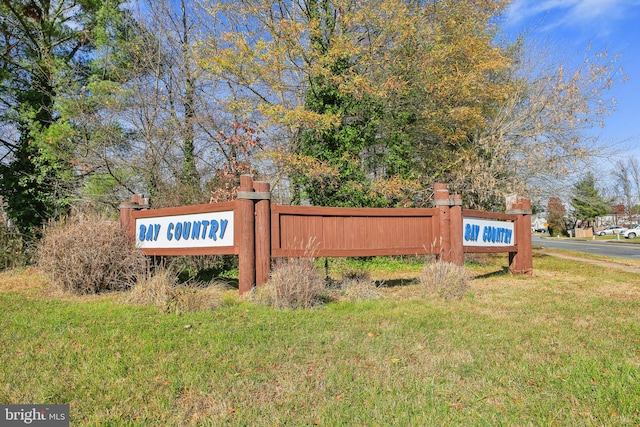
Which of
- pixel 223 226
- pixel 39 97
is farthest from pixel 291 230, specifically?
pixel 39 97

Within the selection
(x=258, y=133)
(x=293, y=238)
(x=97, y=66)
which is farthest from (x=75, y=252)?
(x=97, y=66)

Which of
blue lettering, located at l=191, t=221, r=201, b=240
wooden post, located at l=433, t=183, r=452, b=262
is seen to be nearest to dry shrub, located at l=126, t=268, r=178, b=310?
blue lettering, located at l=191, t=221, r=201, b=240

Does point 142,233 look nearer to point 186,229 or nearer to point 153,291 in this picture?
point 186,229

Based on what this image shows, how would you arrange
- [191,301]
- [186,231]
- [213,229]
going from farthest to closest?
[186,231]
[213,229]
[191,301]

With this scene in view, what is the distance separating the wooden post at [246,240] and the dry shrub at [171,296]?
59cm

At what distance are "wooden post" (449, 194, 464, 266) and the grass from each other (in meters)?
2.27

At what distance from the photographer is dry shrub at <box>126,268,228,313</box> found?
614 centimetres

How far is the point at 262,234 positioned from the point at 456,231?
3995 mm

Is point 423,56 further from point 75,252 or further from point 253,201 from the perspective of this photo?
point 75,252

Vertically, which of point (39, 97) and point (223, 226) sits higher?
point (39, 97)

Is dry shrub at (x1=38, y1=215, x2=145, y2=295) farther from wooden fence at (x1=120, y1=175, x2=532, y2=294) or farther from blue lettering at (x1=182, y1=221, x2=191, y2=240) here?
blue lettering at (x1=182, y1=221, x2=191, y2=240)

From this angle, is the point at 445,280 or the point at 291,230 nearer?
the point at 445,280

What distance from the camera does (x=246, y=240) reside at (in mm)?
7398

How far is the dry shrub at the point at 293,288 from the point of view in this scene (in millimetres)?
6395
